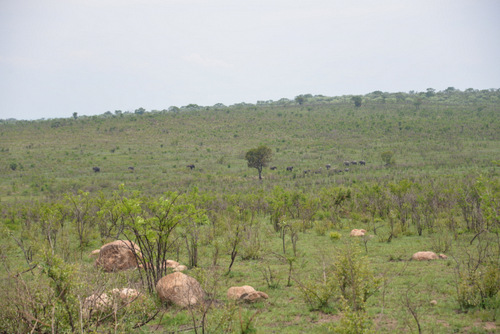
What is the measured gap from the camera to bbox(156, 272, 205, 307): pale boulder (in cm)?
965

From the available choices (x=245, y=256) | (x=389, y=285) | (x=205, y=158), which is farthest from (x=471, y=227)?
(x=205, y=158)

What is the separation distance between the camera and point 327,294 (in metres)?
9.55

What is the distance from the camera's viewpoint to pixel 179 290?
384 inches

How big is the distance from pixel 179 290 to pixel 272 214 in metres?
14.6

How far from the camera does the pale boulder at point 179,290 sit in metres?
9.65

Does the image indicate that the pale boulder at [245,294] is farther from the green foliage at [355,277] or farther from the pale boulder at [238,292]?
the green foliage at [355,277]

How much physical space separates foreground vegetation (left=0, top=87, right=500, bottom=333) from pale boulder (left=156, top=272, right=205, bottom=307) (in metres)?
0.25

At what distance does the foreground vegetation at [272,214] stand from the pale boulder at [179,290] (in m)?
0.25

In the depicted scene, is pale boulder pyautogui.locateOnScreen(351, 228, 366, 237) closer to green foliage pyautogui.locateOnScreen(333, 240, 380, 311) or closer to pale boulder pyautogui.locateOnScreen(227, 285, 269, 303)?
green foliage pyautogui.locateOnScreen(333, 240, 380, 311)

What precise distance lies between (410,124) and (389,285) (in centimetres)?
5833

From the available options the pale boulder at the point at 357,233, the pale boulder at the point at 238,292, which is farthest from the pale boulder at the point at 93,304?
the pale boulder at the point at 357,233

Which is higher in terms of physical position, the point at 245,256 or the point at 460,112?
the point at 460,112

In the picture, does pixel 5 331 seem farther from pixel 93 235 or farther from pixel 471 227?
pixel 471 227

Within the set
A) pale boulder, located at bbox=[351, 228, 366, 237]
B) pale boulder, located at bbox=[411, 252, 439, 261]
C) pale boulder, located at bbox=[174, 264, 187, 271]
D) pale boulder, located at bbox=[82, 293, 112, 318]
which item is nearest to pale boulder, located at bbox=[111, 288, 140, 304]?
pale boulder, located at bbox=[82, 293, 112, 318]
